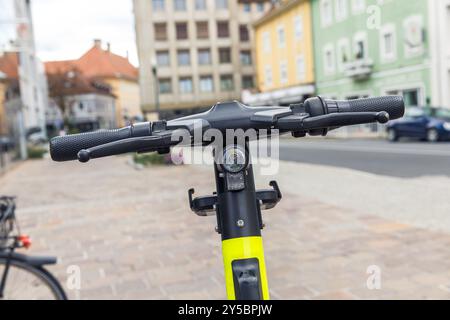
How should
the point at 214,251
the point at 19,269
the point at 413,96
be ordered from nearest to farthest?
the point at 19,269
the point at 214,251
the point at 413,96

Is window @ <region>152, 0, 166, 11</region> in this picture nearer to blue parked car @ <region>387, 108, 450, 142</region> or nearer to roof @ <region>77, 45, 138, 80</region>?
roof @ <region>77, 45, 138, 80</region>

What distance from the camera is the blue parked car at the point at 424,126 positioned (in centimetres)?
1620

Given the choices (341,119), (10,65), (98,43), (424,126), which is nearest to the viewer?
(341,119)

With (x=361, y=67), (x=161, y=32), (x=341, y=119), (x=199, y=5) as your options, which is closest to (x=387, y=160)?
(x=361, y=67)

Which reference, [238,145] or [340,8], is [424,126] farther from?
[238,145]

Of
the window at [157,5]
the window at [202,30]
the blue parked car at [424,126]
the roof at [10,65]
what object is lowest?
the blue parked car at [424,126]

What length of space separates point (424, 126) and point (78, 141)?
17.2m

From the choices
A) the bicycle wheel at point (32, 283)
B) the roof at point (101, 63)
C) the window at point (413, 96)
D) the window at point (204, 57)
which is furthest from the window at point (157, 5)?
the window at point (413, 96)

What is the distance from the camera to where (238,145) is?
2.94 ft

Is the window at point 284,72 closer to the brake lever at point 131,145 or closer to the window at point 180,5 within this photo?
the window at point 180,5

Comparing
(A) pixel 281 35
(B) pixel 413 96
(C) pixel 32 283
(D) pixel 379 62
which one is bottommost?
(C) pixel 32 283

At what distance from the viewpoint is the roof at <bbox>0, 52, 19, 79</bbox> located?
30916mm

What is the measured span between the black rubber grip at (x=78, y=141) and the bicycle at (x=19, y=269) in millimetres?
1618

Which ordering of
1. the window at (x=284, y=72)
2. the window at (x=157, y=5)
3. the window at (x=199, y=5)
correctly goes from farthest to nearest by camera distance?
the window at (x=284, y=72), the window at (x=199, y=5), the window at (x=157, y=5)
